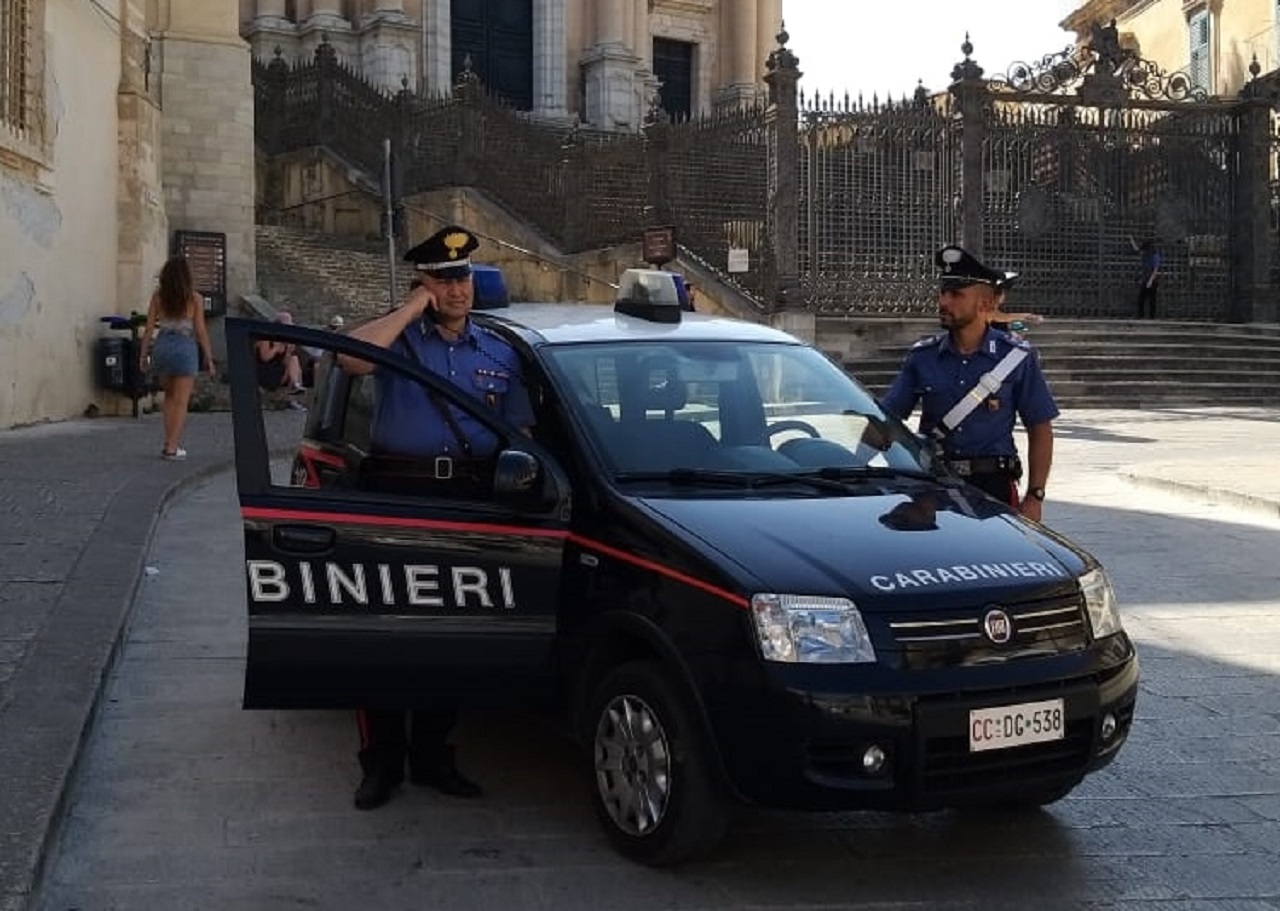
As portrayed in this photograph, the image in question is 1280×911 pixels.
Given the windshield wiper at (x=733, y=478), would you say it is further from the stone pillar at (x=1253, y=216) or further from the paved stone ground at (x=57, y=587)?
the stone pillar at (x=1253, y=216)

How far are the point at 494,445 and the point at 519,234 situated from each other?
22305 mm

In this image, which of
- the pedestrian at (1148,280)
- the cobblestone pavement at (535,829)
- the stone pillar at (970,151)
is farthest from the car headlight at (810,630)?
the pedestrian at (1148,280)

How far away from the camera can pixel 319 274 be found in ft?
76.8

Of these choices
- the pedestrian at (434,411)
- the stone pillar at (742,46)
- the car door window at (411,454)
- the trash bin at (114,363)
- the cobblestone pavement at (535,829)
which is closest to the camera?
the cobblestone pavement at (535,829)

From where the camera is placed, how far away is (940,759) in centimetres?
361

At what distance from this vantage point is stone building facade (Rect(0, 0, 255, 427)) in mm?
14289

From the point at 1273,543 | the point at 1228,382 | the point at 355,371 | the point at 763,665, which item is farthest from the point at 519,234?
the point at 763,665

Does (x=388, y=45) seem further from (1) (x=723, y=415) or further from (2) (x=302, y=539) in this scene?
(2) (x=302, y=539)

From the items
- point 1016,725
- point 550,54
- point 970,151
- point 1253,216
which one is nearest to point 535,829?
point 1016,725

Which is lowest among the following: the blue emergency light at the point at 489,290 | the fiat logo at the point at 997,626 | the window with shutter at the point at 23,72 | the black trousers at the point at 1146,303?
the fiat logo at the point at 997,626

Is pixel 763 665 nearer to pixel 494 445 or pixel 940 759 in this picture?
pixel 940 759

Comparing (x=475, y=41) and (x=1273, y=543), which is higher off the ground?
(x=475, y=41)

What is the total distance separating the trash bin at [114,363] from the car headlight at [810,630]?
572 inches

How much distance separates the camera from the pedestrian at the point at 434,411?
4.49 meters
